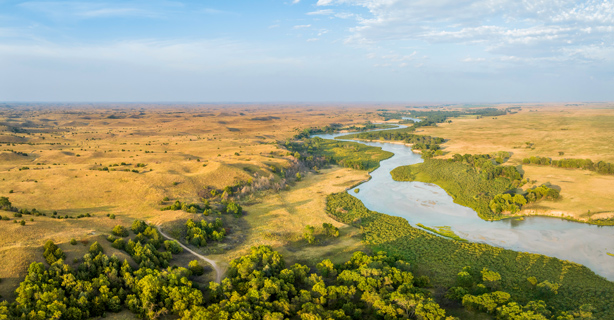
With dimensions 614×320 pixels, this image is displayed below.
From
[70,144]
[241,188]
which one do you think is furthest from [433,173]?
[70,144]

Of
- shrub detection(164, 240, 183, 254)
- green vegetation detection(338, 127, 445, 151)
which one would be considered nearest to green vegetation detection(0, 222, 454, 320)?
shrub detection(164, 240, 183, 254)

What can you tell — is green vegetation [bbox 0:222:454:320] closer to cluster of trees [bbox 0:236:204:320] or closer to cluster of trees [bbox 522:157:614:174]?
cluster of trees [bbox 0:236:204:320]

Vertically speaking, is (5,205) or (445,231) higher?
(5,205)

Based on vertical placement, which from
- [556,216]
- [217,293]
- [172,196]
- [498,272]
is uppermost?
[172,196]

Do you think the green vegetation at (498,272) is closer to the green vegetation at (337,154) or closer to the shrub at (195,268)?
the shrub at (195,268)

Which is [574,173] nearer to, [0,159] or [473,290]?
[473,290]

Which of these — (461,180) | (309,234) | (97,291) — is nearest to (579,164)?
(461,180)

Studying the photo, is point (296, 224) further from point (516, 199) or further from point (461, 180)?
point (461, 180)
